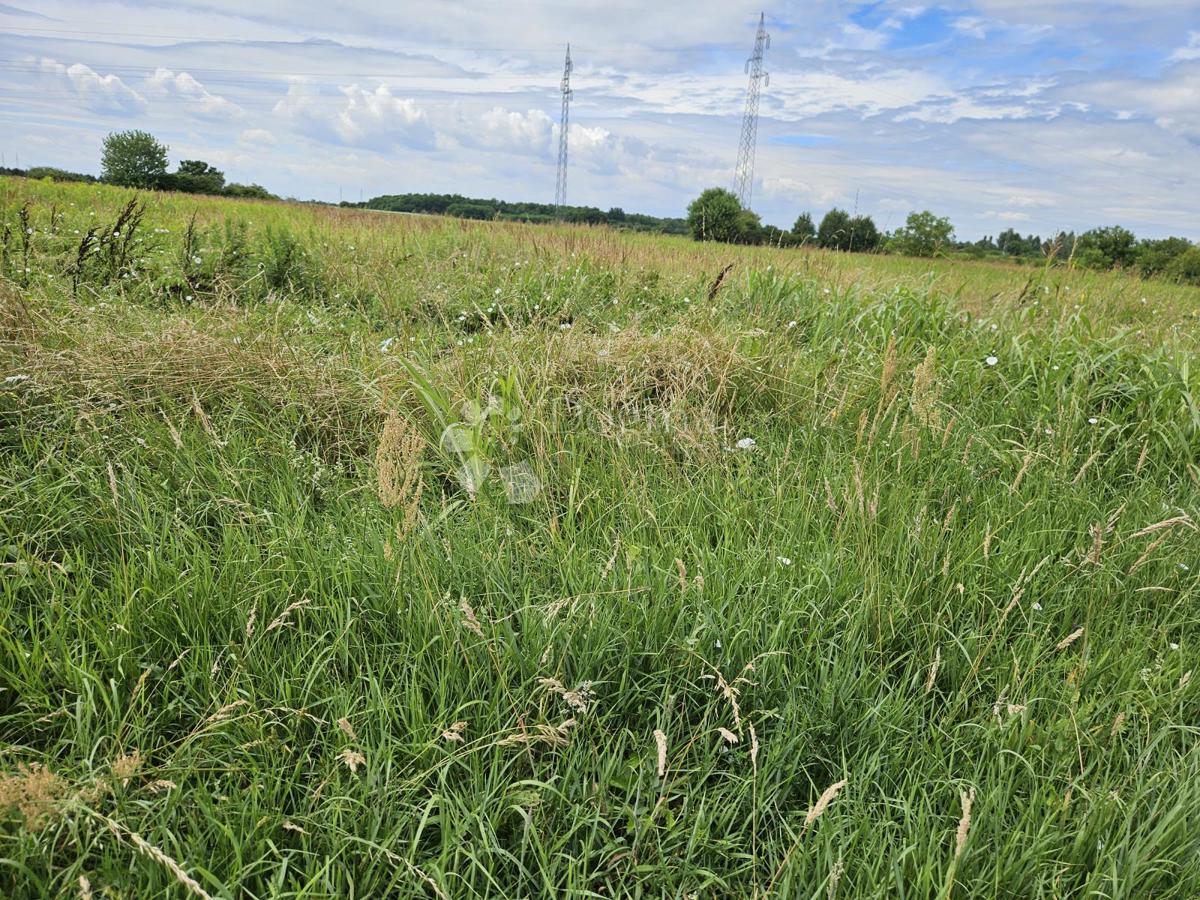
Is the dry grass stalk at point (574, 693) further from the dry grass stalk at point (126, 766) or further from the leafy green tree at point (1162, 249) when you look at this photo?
the leafy green tree at point (1162, 249)

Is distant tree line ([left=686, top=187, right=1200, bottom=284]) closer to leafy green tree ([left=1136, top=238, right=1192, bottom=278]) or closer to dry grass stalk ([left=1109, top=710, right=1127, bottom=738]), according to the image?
leafy green tree ([left=1136, top=238, right=1192, bottom=278])

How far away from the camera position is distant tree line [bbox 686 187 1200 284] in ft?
25.7

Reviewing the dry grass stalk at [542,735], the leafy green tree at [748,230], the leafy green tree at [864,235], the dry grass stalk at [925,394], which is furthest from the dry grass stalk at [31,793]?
the leafy green tree at [864,235]

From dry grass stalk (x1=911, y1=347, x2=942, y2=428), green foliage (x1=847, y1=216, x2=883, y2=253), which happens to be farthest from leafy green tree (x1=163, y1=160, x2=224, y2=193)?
dry grass stalk (x1=911, y1=347, x2=942, y2=428)

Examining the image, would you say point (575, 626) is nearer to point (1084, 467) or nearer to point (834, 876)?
point (834, 876)

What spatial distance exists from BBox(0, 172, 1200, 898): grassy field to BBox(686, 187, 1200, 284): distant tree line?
386 centimetres

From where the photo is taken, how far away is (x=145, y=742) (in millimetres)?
1474

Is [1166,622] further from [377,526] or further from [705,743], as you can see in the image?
[377,526]

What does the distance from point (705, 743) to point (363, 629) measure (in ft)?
3.05

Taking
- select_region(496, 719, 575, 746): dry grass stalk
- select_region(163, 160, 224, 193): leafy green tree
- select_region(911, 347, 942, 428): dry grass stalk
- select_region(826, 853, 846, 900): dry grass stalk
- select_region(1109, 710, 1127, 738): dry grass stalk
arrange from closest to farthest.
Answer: select_region(826, 853, 846, 900): dry grass stalk, select_region(496, 719, 575, 746): dry grass stalk, select_region(1109, 710, 1127, 738): dry grass stalk, select_region(911, 347, 942, 428): dry grass stalk, select_region(163, 160, 224, 193): leafy green tree

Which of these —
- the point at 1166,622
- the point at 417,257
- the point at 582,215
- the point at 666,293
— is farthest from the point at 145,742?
the point at 582,215

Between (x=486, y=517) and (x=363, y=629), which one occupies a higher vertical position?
(x=486, y=517)

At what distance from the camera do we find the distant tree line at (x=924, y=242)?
784 cm

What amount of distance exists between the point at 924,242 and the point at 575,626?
13.0 meters
